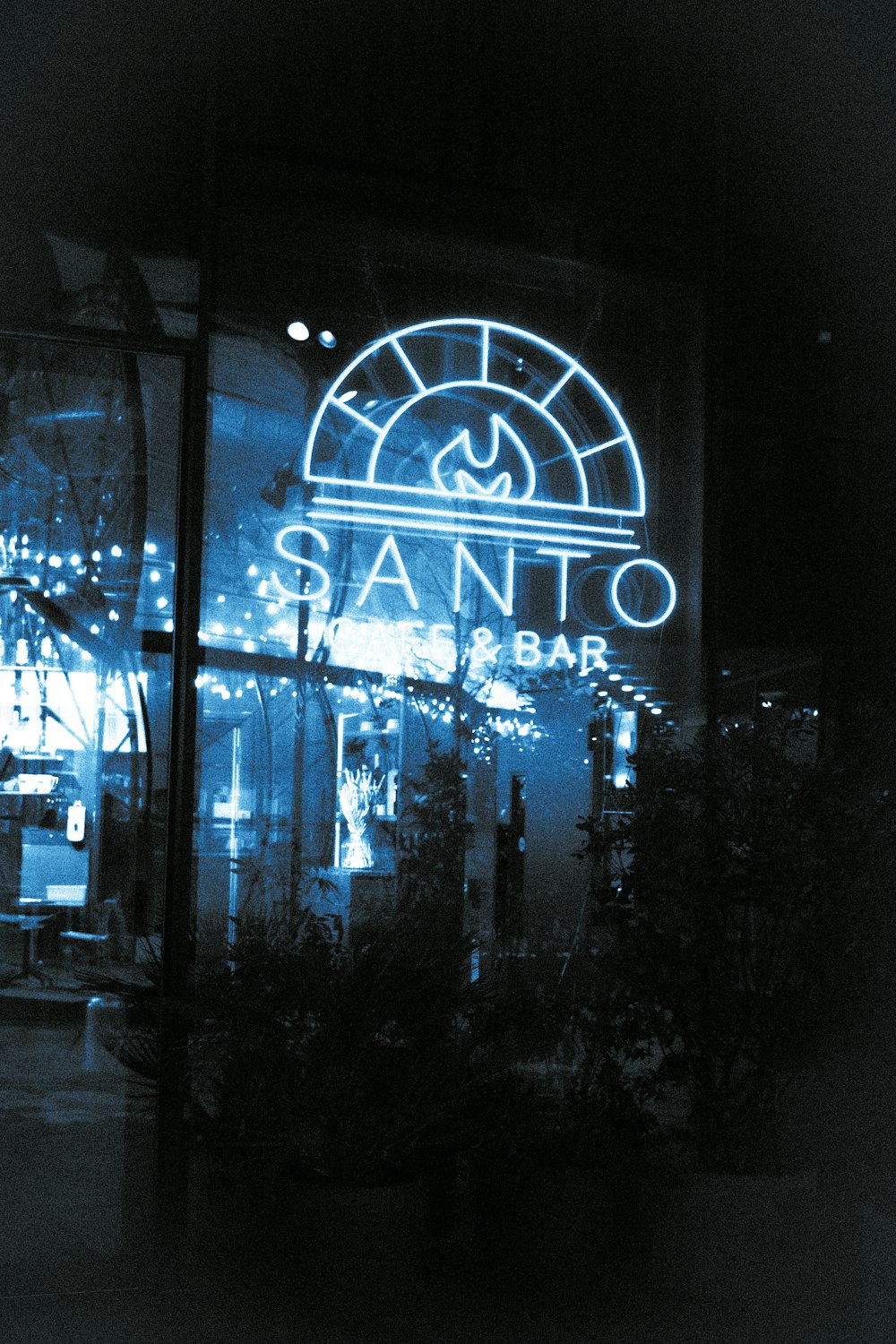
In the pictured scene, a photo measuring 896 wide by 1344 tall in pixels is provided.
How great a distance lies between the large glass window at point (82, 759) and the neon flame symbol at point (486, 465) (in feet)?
3.16

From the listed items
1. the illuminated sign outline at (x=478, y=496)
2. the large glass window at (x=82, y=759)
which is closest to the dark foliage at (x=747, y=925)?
the illuminated sign outline at (x=478, y=496)

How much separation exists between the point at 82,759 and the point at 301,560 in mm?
989

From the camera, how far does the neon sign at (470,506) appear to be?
5004 millimetres

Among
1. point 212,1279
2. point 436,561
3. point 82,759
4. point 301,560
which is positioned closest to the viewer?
point 212,1279

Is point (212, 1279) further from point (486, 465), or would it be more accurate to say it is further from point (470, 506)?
point (486, 465)

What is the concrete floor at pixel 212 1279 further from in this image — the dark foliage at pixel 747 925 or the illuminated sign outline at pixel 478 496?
the illuminated sign outline at pixel 478 496

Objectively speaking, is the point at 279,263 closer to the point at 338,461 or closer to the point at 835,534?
the point at 338,461

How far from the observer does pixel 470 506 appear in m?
5.18

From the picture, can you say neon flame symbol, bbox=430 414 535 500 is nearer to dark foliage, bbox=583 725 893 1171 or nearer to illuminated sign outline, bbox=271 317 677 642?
illuminated sign outline, bbox=271 317 677 642

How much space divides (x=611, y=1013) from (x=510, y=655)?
1.37m

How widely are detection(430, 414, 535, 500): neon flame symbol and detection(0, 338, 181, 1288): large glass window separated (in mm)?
964

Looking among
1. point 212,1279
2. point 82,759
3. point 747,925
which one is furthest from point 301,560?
point 212,1279

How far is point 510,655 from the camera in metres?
5.13

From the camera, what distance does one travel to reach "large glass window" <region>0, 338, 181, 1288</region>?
458cm
